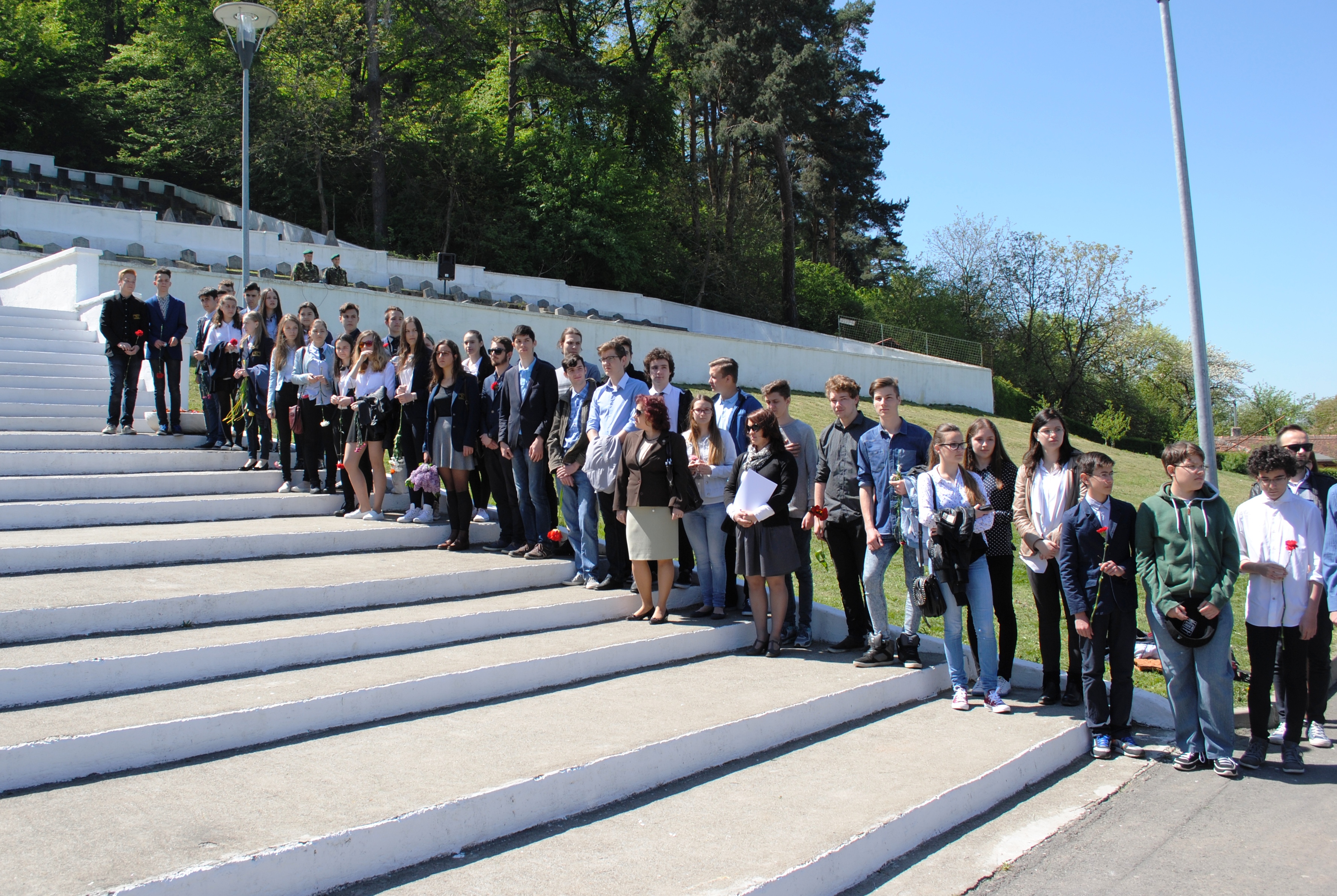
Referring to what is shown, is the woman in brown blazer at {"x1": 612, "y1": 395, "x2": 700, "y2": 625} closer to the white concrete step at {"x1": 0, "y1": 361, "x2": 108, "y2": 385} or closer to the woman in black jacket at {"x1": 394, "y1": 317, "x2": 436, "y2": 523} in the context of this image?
the woman in black jacket at {"x1": 394, "y1": 317, "x2": 436, "y2": 523}

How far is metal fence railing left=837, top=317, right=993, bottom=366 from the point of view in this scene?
37281mm

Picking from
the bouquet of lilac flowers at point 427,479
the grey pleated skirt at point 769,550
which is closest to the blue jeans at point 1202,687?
the grey pleated skirt at point 769,550

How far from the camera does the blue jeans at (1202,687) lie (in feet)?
17.8

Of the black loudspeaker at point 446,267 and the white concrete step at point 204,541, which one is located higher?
the black loudspeaker at point 446,267

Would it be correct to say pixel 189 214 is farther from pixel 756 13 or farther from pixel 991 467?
pixel 991 467

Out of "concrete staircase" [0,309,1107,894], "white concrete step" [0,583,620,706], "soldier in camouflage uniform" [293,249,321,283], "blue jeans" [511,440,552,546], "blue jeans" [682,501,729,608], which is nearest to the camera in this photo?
"concrete staircase" [0,309,1107,894]

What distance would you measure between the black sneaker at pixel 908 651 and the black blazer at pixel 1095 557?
3.62ft

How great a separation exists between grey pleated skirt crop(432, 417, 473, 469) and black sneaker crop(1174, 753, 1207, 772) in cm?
563

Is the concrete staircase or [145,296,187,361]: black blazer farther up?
[145,296,187,361]: black blazer

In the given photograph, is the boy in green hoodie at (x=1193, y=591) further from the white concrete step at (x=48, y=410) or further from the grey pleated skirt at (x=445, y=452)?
the white concrete step at (x=48, y=410)

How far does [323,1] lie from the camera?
33438 mm

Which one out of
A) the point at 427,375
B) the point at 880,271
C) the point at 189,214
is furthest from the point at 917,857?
the point at 880,271

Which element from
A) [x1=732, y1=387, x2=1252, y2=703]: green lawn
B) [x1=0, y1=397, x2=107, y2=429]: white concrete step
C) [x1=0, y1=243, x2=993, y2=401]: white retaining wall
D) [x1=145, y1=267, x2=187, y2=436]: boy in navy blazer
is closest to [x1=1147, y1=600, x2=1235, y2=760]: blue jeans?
[x1=732, y1=387, x2=1252, y2=703]: green lawn

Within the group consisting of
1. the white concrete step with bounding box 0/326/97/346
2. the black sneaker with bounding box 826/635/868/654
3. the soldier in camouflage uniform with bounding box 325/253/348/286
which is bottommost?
the black sneaker with bounding box 826/635/868/654
